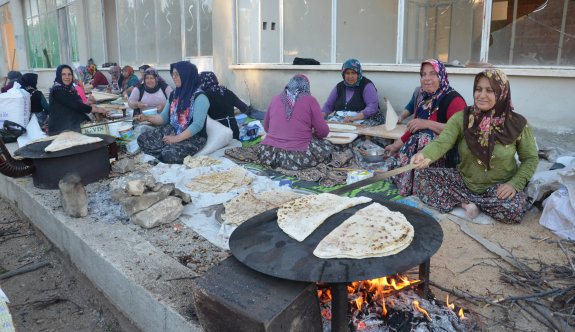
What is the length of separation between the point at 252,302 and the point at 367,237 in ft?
1.86

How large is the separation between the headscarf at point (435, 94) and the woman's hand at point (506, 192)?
1027 mm

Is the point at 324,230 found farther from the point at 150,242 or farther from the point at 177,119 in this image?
the point at 177,119

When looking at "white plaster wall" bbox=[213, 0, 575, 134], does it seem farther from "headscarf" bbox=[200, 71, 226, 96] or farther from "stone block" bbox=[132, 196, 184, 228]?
"stone block" bbox=[132, 196, 184, 228]

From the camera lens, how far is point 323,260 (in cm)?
175

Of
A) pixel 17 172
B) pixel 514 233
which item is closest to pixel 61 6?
pixel 17 172

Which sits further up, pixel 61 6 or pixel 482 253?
pixel 61 6

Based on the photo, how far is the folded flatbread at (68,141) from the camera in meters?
4.05

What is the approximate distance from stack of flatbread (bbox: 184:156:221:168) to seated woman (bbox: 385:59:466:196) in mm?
2045

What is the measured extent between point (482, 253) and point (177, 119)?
3826 mm

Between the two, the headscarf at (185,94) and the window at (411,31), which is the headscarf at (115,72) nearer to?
the window at (411,31)

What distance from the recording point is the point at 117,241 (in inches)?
115

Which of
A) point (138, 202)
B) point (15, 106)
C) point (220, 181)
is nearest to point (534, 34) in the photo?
point (220, 181)

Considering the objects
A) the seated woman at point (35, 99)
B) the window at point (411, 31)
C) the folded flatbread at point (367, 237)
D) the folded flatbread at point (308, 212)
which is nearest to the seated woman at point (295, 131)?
the window at point (411, 31)

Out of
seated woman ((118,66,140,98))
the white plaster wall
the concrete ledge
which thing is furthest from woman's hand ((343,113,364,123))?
seated woman ((118,66,140,98))
